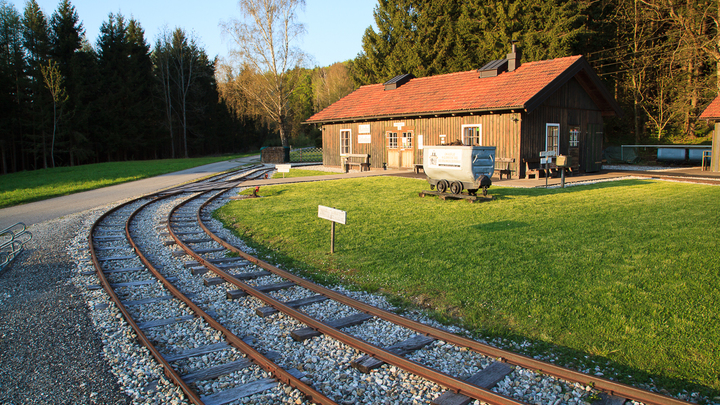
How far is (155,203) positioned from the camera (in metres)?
14.6

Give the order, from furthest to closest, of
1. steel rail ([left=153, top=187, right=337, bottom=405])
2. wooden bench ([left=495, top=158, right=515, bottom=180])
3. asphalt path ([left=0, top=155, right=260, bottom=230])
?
1. wooden bench ([left=495, top=158, right=515, bottom=180])
2. asphalt path ([left=0, top=155, right=260, bottom=230])
3. steel rail ([left=153, top=187, right=337, bottom=405])

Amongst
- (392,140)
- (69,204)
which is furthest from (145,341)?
(392,140)

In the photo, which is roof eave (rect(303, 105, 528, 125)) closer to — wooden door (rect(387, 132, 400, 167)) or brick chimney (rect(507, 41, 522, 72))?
wooden door (rect(387, 132, 400, 167))

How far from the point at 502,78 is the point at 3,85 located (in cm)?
3916

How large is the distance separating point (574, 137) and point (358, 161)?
11.6 meters

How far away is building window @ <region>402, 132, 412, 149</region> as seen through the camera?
921 inches

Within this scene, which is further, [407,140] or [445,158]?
[407,140]

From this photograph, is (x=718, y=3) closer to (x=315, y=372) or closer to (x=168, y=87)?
(x=315, y=372)

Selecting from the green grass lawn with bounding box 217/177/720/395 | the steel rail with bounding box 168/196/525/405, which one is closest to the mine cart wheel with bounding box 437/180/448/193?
the green grass lawn with bounding box 217/177/720/395

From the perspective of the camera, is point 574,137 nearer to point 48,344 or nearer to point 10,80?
point 48,344

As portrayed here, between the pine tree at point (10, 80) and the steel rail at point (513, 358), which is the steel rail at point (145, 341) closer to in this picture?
the steel rail at point (513, 358)

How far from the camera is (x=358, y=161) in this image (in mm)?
25859

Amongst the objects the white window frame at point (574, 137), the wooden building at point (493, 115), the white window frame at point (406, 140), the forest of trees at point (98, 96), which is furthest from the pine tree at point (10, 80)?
the white window frame at point (574, 137)

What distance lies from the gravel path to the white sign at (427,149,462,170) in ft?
30.8
